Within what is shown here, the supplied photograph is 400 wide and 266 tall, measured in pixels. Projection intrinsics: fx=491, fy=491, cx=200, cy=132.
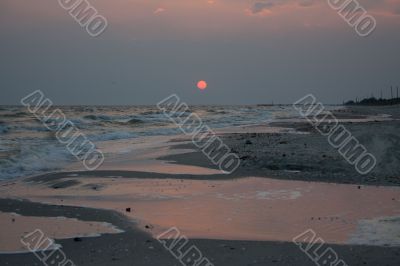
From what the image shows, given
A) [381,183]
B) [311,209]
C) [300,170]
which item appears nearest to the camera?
[311,209]

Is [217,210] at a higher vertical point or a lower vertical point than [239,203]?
lower

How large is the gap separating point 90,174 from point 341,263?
8.34 meters

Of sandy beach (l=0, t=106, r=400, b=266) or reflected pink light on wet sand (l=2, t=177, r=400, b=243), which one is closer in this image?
sandy beach (l=0, t=106, r=400, b=266)

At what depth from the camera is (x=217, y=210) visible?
25.1 feet

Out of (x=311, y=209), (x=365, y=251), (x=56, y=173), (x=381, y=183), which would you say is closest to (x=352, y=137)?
(x=381, y=183)

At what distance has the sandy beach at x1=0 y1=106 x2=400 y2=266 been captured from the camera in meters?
5.45

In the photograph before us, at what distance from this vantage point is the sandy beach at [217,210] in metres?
5.45

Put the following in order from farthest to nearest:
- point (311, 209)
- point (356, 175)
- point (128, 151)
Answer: point (128, 151) → point (356, 175) → point (311, 209)

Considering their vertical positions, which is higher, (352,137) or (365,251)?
(352,137)

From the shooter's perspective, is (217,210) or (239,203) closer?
(217,210)

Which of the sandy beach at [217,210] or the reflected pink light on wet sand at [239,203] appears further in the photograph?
the reflected pink light on wet sand at [239,203]

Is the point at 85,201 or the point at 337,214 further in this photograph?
the point at 85,201

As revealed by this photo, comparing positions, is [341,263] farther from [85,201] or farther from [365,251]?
[85,201]

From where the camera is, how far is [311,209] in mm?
7555
